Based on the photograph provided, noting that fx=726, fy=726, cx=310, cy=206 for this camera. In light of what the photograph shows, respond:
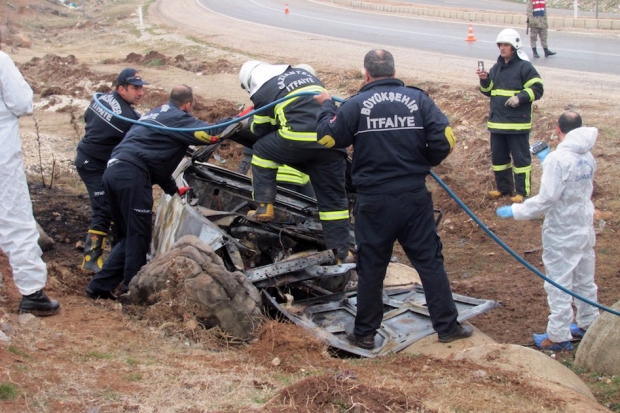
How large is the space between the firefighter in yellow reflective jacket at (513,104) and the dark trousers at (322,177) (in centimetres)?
305

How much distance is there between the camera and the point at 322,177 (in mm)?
6504

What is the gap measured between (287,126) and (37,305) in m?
2.54

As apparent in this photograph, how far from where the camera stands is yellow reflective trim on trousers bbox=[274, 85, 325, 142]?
6.33 m

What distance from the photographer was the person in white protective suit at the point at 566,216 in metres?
5.47

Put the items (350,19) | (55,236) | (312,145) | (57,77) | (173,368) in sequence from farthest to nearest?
(350,19)
(57,77)
(55,236)
(312,145)
(173,368)

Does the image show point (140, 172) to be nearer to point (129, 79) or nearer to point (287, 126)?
point (129, 79)

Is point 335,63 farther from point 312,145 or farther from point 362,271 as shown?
point 362,271

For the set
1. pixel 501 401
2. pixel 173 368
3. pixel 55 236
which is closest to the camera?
pixel 501 401

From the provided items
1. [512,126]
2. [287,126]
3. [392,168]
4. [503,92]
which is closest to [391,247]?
[392,168]

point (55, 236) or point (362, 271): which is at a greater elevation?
point (362, 271)

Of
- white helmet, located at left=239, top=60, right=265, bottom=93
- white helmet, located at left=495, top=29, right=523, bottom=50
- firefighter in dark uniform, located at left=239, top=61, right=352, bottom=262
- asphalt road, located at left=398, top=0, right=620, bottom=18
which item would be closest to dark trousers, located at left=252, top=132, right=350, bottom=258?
firefighter in dark uniform, located at left=239, top=61, right=352, bottom=262

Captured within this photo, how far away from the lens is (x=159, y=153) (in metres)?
6.52

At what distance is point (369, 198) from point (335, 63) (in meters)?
12.9

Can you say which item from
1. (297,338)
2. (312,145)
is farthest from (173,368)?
(312,145)
